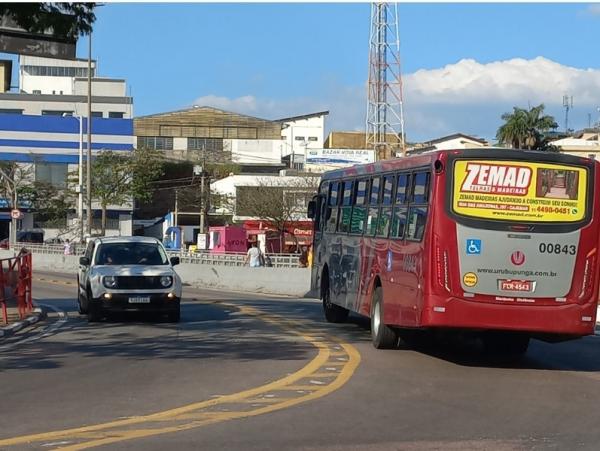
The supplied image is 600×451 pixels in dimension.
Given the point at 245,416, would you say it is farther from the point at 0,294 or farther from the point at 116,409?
the point at 0,294

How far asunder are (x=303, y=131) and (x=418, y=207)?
326 feet

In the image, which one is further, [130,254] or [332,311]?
[130,254]

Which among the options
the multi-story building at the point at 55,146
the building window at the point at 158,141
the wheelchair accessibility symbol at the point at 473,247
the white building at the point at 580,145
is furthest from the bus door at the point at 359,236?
the building window at the point at 158,141

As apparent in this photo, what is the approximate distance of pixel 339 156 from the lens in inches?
3371

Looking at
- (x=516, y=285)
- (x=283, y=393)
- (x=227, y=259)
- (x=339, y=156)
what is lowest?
(x=227, y=259)

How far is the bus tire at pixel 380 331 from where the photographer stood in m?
15.4

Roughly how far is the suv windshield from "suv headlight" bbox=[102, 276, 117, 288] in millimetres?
924

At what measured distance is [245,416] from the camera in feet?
31.5

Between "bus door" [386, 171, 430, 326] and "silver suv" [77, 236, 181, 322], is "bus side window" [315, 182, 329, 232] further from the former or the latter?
"bus door" [386, 171, 430, 326]

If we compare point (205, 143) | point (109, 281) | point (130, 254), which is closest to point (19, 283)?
point (130, 254)

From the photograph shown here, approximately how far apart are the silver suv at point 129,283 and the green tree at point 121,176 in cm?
4992

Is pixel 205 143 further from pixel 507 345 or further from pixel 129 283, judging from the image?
pixel 507 345

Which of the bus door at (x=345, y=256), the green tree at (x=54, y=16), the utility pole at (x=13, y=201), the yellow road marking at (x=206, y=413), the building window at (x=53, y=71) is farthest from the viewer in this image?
the building window at (x=53, y=71)

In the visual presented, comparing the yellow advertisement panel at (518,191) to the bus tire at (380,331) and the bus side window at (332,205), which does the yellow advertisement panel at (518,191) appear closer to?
the bus tire at (380,331)
